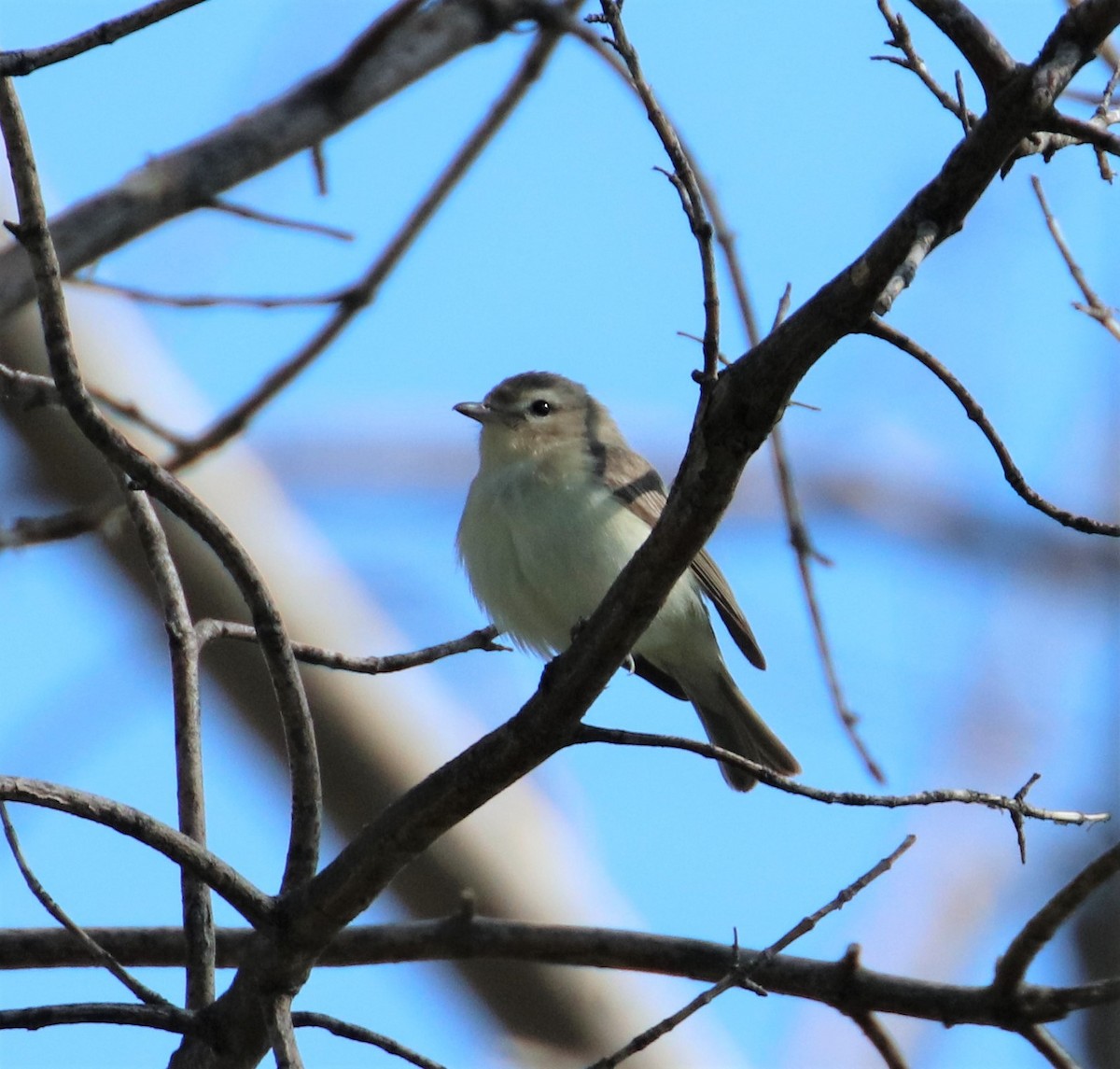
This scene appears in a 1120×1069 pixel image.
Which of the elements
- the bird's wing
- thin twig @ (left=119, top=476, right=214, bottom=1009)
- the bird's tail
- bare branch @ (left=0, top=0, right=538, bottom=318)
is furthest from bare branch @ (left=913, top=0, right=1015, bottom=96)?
the bird's tail

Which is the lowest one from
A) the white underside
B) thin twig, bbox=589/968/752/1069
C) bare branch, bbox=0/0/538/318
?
thin twig, bbox=589/968/752/1069

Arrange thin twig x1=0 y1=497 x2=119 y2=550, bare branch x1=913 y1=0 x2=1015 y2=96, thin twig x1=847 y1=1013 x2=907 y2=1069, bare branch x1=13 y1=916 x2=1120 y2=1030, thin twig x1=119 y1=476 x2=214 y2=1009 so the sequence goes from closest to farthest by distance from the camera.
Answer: bare branch x1=913 y1=0 x2=1015 y2=96 < thin twig x1=119 y1=476 x2=214 y2=1009 < bare branch x1=13 y1=916 x2=1120 y2=1030 < thin twig x1=847 y1=1013 x2=907 y2=1069 < thin twig x1=0 y1=497 x2=119 y2=550

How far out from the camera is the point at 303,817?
2.95 meters

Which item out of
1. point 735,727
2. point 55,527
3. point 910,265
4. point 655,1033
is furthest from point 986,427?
point 735,727

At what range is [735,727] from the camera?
6395 mm

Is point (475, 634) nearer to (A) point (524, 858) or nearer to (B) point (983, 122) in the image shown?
(B) point (983, 122)

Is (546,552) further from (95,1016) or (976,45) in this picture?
(976,45)

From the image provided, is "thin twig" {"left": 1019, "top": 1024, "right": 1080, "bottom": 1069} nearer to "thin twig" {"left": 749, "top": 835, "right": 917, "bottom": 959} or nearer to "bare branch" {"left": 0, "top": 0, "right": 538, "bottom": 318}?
"thin twig" {"left": 749, "top": 835, "right": 917, "bottom": 959}

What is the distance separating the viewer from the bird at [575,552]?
18.3 feet

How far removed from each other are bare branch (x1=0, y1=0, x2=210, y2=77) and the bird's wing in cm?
330

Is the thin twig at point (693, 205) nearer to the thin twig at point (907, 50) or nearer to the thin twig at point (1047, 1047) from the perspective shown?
the thin twig at point (907, 50)

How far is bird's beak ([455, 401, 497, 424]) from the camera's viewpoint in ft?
20.9

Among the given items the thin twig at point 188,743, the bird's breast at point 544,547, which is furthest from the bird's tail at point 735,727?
the thin twig at point 188,743

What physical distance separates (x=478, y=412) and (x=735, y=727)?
1.64 metres
